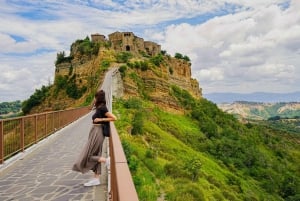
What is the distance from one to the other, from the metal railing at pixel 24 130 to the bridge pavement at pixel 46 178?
325mm

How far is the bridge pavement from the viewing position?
23.6ft

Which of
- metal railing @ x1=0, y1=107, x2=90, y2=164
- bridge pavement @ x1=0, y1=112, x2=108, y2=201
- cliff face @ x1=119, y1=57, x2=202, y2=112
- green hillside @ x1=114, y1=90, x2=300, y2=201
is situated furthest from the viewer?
cliff face @ x1=119, y1=57, x2=202, y2=112

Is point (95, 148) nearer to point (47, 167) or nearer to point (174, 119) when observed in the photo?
point (47, 167)

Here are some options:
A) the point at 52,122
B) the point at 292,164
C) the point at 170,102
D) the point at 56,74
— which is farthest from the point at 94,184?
the point at 292,164

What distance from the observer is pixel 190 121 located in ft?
197

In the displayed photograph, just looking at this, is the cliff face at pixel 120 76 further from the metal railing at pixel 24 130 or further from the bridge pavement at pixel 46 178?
the bridge pavement at pixel 46 178

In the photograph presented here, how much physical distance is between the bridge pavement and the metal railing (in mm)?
325

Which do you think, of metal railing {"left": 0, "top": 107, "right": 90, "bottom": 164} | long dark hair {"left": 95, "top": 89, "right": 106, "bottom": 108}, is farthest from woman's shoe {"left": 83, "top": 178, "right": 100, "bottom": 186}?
metal railing {"left": 0, "top": 107, "right": 90, "bottom": 164}

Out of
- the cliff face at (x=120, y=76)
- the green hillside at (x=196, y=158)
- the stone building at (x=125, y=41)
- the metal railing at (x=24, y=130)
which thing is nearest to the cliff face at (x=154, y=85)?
the cliff face at (x=120, y=76)

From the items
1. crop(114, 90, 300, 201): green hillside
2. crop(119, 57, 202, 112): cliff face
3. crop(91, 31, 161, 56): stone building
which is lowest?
crop(114, 90, 300, 201): green hillside

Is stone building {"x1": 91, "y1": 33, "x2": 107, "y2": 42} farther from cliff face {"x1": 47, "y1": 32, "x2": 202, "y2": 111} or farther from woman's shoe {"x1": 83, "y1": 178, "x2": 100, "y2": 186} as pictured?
woman's shoe {"x1": 83, "y1": 178, "x2": 100, "y2": 186}

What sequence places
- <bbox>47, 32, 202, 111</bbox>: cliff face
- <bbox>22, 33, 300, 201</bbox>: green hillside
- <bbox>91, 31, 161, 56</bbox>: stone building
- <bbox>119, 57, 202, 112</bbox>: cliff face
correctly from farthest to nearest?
<bbox>91, 31, 161, 56</bbox>: stone building, <bbox>119, 57, 202, 112</bbox>: cliff face, <bbox>47, 32, 202, 111</bbox>: cliff face, <bbox>22, 33, 300, 201</bbox>: green hillside

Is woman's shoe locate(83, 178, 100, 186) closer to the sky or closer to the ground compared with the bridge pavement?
closer to the sky

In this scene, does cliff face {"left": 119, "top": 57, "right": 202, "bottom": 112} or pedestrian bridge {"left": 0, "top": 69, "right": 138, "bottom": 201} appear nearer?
pedestrian bridge {"left": 0, "top": 69, "right": 138, "bottom": 201}
